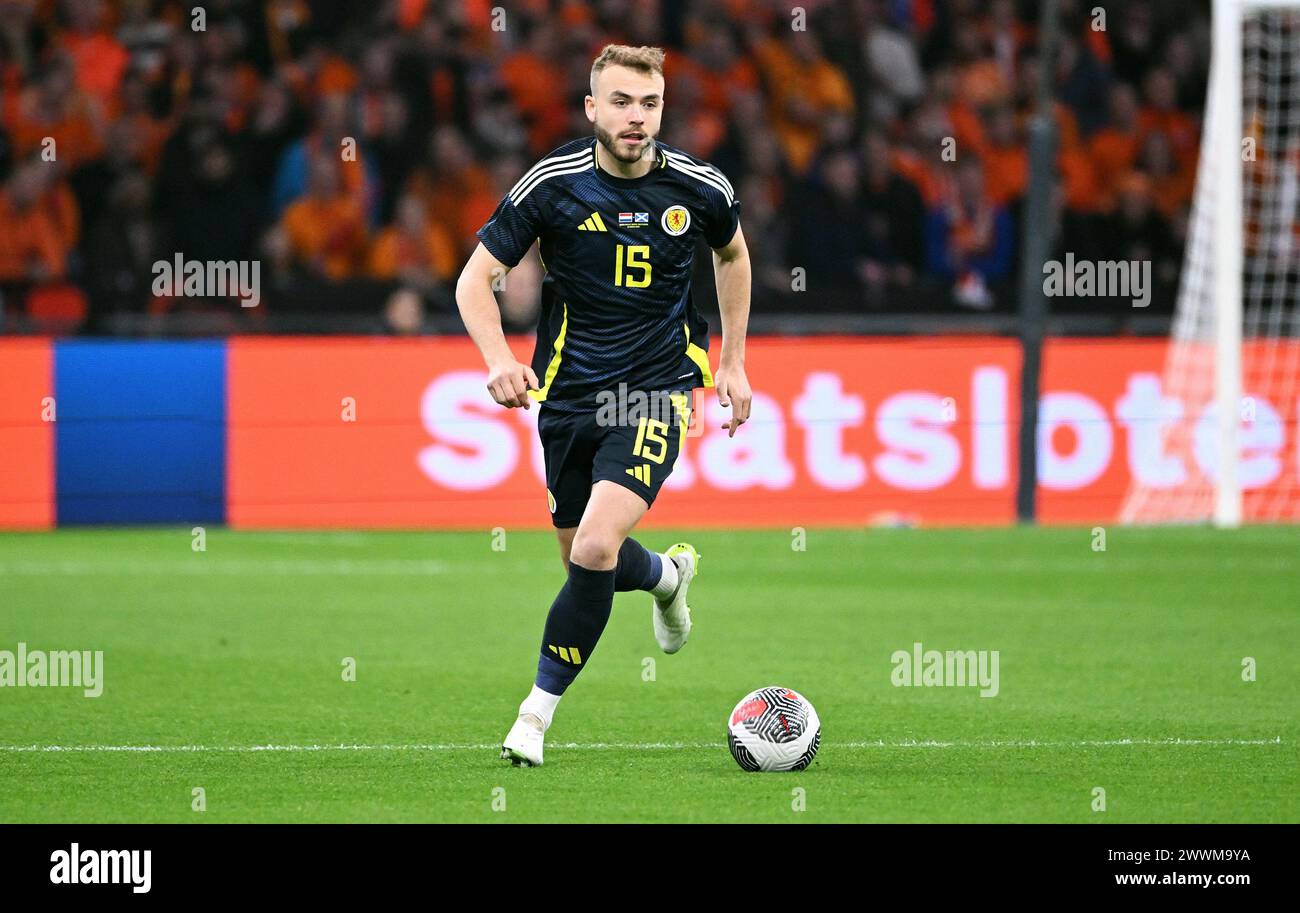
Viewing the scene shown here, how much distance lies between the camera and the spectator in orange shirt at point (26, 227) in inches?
655

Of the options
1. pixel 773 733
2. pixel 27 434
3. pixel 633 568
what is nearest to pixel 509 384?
pixel 633 568

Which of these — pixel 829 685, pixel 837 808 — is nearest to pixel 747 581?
pixel 829 685

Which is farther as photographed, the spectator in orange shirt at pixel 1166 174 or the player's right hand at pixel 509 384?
the spectator in orange shirt at pixel 1166 174

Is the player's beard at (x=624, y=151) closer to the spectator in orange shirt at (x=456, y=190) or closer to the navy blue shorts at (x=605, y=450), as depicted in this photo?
the navy blue shorts at (x=605, y=450)

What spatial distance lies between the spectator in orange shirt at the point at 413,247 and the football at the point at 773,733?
1087cm

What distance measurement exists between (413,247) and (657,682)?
29.7 ft

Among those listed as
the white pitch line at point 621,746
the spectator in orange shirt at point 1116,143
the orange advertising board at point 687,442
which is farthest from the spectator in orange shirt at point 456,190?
the white pitch line at point 621,746

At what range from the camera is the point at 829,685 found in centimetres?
873

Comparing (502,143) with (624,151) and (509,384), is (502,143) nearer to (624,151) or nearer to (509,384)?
(624,151)

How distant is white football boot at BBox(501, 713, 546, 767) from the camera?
21.8 feet

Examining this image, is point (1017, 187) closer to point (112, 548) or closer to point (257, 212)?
point (257, 212)

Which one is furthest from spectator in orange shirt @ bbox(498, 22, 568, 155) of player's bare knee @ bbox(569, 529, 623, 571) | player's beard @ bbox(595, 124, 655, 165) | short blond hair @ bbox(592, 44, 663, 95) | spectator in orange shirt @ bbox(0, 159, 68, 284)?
player's bare knee @ bbox(569, 529, 623, 571)

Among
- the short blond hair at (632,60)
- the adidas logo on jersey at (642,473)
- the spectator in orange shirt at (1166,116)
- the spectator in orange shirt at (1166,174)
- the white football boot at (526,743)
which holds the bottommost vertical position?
the white football boot at (526,743)

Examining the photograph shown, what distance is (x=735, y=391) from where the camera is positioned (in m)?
7.12
